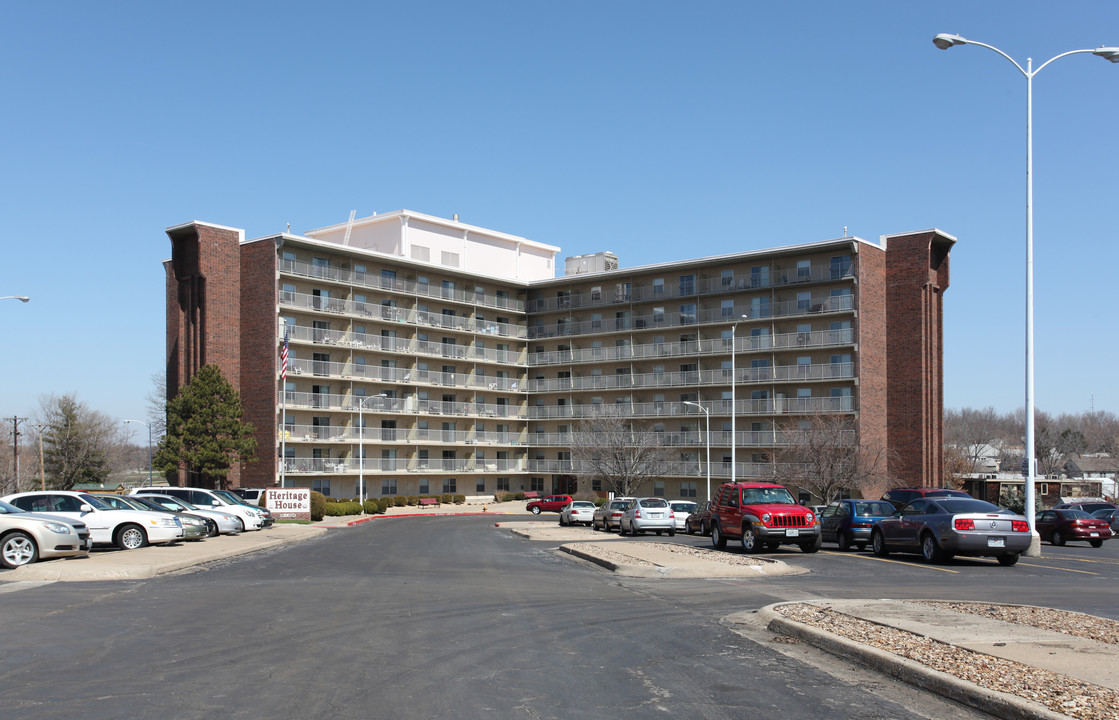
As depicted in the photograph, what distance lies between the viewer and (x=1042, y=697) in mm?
7664

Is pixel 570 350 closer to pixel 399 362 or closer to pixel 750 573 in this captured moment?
pixel 399 362

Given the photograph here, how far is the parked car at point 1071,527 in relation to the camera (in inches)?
1303

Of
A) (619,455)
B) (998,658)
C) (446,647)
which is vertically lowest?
(619,455)

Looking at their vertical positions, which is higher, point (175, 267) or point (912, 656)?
point (175, 267)

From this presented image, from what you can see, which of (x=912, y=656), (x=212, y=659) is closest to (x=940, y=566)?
(x=912, y=656)

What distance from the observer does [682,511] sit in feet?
139

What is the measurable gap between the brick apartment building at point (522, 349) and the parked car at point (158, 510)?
3311 cm

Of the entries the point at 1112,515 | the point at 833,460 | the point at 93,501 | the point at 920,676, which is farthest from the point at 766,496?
the point at 833,460

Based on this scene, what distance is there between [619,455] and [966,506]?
5091 cm

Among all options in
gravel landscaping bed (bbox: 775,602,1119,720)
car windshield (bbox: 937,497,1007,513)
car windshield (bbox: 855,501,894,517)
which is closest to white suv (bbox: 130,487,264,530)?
car windshield (bbox: 855,501,894,517)

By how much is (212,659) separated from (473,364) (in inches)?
2933

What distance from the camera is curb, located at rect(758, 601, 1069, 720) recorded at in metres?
7.48

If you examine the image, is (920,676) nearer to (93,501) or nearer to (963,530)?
(963,530)

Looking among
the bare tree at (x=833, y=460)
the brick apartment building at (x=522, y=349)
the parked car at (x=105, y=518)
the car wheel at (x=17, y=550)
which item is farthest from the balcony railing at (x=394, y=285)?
the car wheel at (x=17, y=550)
